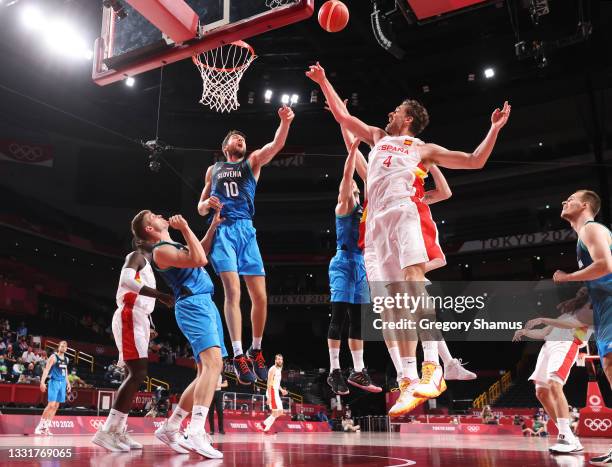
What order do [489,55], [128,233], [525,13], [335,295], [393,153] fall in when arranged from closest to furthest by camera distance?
1. [393,153]
2. [335,295]
3. [525,13]
4. [489,55]
5. [128,233]

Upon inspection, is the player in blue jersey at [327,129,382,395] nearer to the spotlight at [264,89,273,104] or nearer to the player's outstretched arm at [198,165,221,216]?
the player's outstretched arm at [198,165,221,216]

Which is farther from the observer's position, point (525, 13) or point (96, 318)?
point (96, 318)

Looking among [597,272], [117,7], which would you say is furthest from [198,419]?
[117,7]

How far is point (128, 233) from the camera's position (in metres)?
29.4

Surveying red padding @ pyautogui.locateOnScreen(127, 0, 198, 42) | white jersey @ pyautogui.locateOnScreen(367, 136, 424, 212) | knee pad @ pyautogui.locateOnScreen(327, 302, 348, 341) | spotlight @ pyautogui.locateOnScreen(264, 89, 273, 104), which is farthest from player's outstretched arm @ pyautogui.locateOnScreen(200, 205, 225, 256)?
spotlight @ pyautogui.locateOnScreen(264, 89, 273, 104)

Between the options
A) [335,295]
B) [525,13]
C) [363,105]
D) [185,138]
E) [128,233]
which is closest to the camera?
[335,295]

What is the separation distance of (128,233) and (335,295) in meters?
24.7

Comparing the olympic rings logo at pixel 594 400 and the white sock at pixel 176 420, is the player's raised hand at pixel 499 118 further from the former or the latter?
the olympic rings logo at pixel 594 400

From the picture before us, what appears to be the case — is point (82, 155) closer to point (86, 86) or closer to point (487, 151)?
point (86, 86)

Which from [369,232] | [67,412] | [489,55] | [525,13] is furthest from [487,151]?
[489,55]

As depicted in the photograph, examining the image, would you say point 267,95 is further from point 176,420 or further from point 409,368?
point 409,368

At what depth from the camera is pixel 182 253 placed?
19.3 ft

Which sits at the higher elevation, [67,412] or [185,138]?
[185,138]

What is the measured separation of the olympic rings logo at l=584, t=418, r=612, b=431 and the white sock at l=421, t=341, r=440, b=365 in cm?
1052
